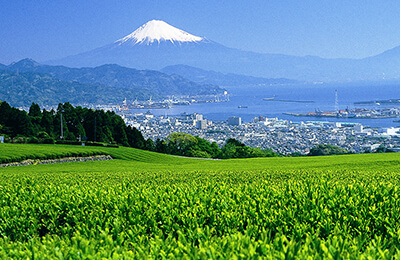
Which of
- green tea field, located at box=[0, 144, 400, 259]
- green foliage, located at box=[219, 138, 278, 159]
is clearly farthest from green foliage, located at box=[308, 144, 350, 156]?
green tea field, located at box=[0, 144, 400, 259]

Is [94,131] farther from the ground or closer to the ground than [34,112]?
closer to the ground

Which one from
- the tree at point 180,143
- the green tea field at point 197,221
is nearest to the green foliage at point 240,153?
the tree at point 180,143

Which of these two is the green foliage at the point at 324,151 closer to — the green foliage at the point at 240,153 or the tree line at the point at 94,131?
the tree line at the point at 94,131

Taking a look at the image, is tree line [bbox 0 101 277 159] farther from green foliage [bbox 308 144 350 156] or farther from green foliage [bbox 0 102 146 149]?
green foliage [bbox 308 144 350 156]

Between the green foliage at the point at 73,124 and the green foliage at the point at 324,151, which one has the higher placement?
the green foliage at the point at 73,124

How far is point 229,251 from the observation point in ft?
8.25

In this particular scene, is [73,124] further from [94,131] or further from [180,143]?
[180,143]

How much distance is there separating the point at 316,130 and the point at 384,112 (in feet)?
98.1

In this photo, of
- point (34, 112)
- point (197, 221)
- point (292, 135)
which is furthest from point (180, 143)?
point (197, 221)

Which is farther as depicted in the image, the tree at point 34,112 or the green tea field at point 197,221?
the tree at point 34,112

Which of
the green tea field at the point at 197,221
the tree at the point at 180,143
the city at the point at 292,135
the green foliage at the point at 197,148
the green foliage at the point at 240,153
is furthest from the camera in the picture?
the city at the point at 292,135

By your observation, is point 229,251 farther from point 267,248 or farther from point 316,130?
point 316,130

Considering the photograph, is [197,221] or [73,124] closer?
[197,221]

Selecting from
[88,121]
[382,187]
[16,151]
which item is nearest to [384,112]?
[88,121]
